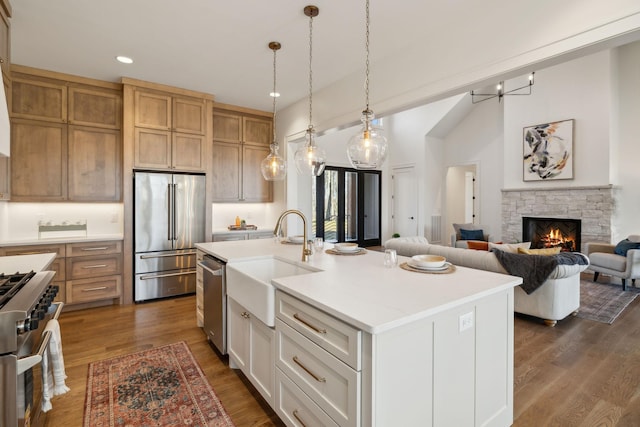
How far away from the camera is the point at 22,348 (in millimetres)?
1295

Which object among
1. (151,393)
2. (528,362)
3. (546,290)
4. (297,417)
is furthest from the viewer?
(546,290)

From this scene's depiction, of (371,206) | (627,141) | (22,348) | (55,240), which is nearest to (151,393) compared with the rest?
(22,348)

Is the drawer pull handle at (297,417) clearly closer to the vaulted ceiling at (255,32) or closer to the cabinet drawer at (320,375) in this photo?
the cabinet drawer at (320,375)

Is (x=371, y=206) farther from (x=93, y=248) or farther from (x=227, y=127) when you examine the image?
(x=93, y=248)

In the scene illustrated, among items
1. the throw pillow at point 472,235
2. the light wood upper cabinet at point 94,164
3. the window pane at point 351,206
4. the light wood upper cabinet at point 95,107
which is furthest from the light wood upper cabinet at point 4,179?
the throw pillow at point 472,235

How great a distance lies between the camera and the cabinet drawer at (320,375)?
1.24 metres

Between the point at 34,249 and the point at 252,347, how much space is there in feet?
10.6

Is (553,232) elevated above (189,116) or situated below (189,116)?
below

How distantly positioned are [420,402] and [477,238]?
21.0 ft

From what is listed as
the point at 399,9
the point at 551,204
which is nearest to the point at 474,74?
the point at 399,9

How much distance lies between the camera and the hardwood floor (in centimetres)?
200

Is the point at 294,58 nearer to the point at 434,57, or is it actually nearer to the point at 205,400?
the point at 434,57

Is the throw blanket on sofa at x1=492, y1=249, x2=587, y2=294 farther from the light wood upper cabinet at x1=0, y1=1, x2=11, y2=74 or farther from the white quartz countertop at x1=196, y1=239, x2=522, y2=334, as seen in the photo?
the light wood upper cabinet at x1=0, y1=1, x2=11, y2=74

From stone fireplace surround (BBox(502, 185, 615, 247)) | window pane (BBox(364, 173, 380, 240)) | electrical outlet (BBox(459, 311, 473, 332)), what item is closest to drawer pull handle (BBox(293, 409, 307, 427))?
electrical outlet (BBox(459, 311, 473, 332))
